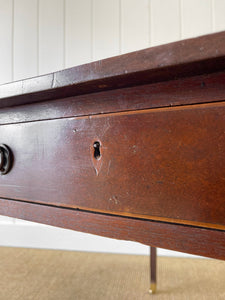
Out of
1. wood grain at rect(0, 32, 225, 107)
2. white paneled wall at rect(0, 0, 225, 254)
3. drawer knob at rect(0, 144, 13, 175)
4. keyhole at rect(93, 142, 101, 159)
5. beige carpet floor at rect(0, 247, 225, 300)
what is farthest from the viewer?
white paneled wall at rect(0, 0, 225, 254)

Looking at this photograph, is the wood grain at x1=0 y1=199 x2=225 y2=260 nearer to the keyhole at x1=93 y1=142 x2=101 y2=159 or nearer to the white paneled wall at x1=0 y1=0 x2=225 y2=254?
the keyhole at x1=93 y1=142 x2=101 y2=159

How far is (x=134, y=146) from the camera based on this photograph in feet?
1.10

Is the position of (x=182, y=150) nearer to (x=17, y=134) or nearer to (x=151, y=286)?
(x=17, y=134)

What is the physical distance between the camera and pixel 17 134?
1.54 ft

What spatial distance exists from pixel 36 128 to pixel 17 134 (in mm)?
53

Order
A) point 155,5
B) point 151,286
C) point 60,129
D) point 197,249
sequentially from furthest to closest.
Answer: point 155,5, point 151,286, point 60,129, point 197,249

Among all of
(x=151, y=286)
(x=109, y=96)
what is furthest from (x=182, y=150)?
(x=151, y=286)

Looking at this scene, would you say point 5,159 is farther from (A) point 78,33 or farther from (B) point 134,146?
(A) point 78,33

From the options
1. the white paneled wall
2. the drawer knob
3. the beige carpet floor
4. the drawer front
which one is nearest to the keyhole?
the drawer front

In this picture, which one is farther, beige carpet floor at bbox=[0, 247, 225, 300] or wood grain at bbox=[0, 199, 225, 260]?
beige carpet floor at bbox=[0, 247, 225, 300]

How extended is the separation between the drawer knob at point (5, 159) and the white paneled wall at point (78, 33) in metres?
1.00

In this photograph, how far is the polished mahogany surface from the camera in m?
0.28

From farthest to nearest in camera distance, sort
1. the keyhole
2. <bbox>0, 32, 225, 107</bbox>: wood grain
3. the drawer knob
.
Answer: the drawer knob
the keyhole
<bbox>0, 32, 225, 107</bbox>: wood grain

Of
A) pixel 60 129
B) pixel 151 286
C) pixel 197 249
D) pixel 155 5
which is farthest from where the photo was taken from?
pixel 155 5
